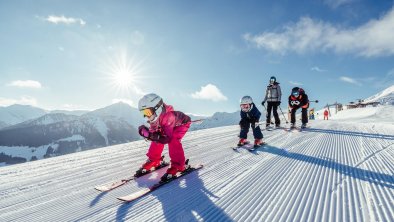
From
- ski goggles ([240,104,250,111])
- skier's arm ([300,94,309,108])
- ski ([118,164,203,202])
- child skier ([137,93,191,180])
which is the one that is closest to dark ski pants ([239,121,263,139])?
ski goggles ([240,104,250,111])

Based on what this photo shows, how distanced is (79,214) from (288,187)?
262cm

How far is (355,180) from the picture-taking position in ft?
12.5

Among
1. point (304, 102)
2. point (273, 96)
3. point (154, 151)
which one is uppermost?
point (273, 96)

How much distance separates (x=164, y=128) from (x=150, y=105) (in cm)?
48

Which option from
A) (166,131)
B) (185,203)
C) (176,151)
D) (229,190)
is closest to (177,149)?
(176,151)

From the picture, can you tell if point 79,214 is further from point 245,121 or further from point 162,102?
point 245,121

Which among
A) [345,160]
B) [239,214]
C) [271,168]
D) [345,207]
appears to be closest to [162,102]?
[271,168]

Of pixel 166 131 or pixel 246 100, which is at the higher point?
pixel 246 100

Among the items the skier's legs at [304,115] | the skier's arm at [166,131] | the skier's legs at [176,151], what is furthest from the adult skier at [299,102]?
the skier's arm at [166,131]

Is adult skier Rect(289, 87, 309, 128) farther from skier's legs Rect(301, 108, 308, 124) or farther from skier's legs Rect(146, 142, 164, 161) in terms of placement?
skier's legs Rect(146, 142, 164, 161)

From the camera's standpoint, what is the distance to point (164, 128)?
458cm

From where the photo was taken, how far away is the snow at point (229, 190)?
2.85 meters

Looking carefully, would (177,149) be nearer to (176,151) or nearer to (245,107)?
(176,151)

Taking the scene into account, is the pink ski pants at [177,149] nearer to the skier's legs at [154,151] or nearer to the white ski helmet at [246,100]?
the skier's legs at [154,151]
